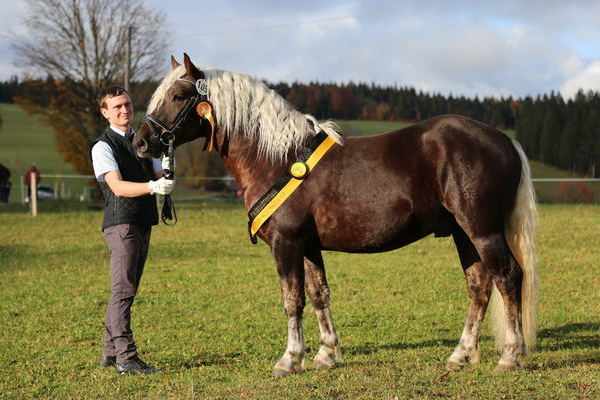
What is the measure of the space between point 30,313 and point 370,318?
4.01 metres

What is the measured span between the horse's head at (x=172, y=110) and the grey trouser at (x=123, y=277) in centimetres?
67

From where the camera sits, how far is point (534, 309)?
5.49 m

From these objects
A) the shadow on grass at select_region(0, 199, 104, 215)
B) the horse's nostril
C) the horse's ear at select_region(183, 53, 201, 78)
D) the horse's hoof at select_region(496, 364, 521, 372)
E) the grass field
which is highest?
the horse's ear at select_region(183, 53, 201, 78)

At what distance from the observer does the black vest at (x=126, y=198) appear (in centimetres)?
548

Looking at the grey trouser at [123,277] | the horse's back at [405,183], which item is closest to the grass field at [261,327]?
the grey trouser at [123,277]

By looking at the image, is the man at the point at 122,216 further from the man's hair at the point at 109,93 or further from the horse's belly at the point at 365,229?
the horse's belly at the point at 365,229

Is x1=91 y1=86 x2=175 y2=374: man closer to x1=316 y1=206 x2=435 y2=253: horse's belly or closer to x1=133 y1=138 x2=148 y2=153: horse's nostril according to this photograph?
x1=133 y1=138 x2=148 y2=153: horse's nostril

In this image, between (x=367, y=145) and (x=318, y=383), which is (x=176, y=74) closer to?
(x=367, y=145)

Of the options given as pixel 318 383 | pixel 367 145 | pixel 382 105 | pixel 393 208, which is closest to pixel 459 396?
pixel 318 383

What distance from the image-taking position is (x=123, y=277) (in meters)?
5.54

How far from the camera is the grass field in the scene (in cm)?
499

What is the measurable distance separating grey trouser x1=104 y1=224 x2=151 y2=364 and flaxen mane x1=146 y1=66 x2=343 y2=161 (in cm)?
98

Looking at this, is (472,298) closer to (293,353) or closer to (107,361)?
(293,353)

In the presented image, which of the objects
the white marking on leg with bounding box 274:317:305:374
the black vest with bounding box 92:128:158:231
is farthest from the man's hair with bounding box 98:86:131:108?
the white marking on leg with bounding box 274:317:305:374
